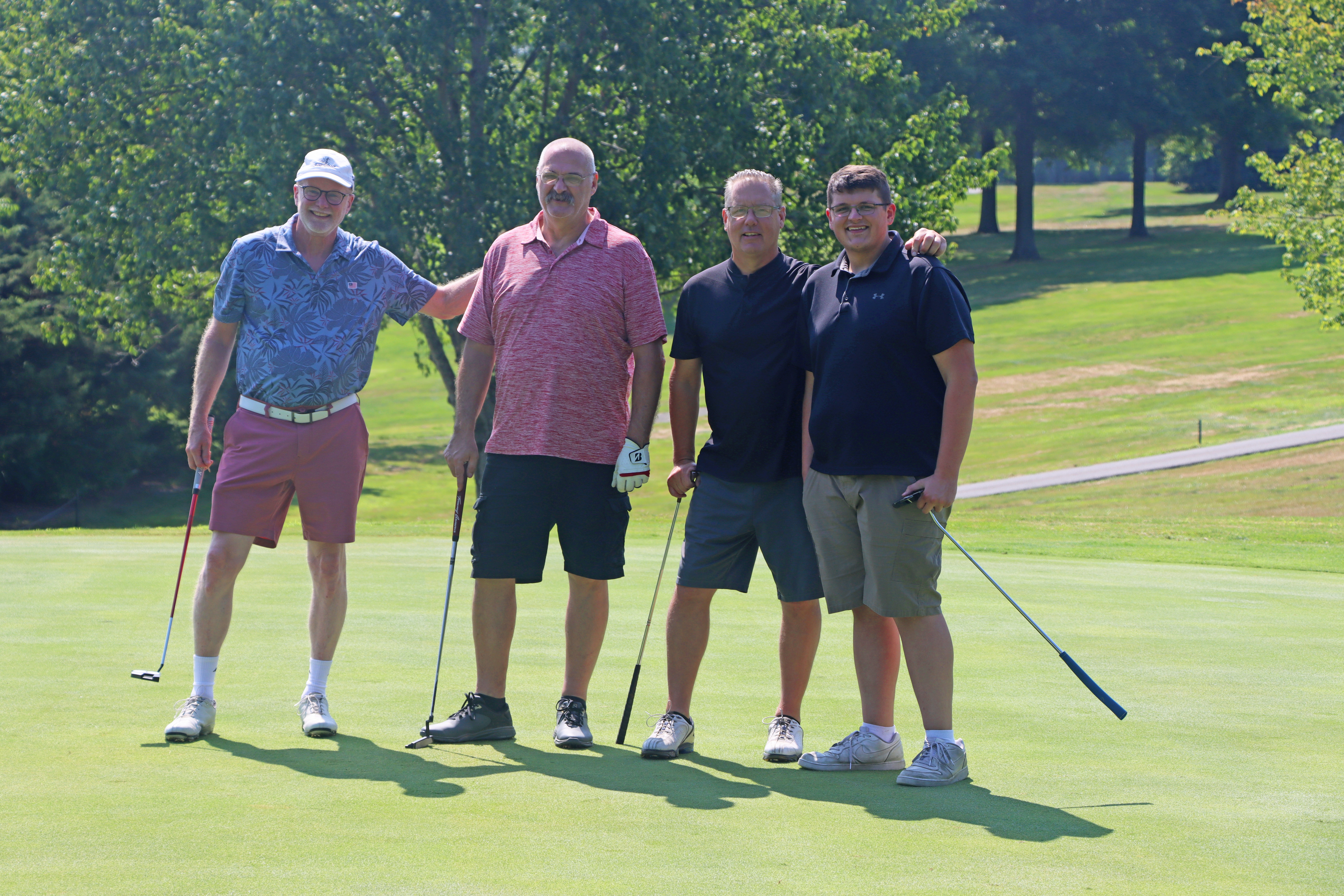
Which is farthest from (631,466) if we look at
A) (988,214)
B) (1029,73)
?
(988,214)

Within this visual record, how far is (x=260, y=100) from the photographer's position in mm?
17594

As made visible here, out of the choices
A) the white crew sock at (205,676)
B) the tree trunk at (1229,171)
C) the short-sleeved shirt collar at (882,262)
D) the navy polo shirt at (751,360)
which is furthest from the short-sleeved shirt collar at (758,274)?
the tree trunk at (1229,171)

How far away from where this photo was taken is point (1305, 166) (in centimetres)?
2092

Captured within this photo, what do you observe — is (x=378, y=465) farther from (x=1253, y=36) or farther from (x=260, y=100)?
(x=1253, y=36)

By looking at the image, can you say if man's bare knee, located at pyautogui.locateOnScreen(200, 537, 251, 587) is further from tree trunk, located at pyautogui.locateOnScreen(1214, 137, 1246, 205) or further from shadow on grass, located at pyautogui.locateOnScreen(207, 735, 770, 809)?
tree trunk, located at pyautogui.locateOnScreen(1214, 137, 1246, 205)

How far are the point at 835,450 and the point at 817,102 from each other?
15.5m

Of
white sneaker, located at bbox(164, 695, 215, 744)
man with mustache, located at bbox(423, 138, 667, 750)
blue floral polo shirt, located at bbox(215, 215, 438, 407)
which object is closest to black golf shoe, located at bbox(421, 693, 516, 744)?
man with mustache, located at bbox(423, 138, 667, 750)

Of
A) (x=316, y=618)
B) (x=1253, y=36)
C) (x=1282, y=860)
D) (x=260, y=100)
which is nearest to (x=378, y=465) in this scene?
(x=260, y=100)

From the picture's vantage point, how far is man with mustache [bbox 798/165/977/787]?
14.0 feet

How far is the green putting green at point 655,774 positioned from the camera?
3107mm

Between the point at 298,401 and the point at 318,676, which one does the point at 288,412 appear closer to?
the point at 298,401

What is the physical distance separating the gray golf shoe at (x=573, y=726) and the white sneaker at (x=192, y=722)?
3.64ft

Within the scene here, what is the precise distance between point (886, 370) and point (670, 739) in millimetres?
1315

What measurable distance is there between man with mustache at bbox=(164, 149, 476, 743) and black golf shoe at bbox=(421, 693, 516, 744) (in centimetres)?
50
